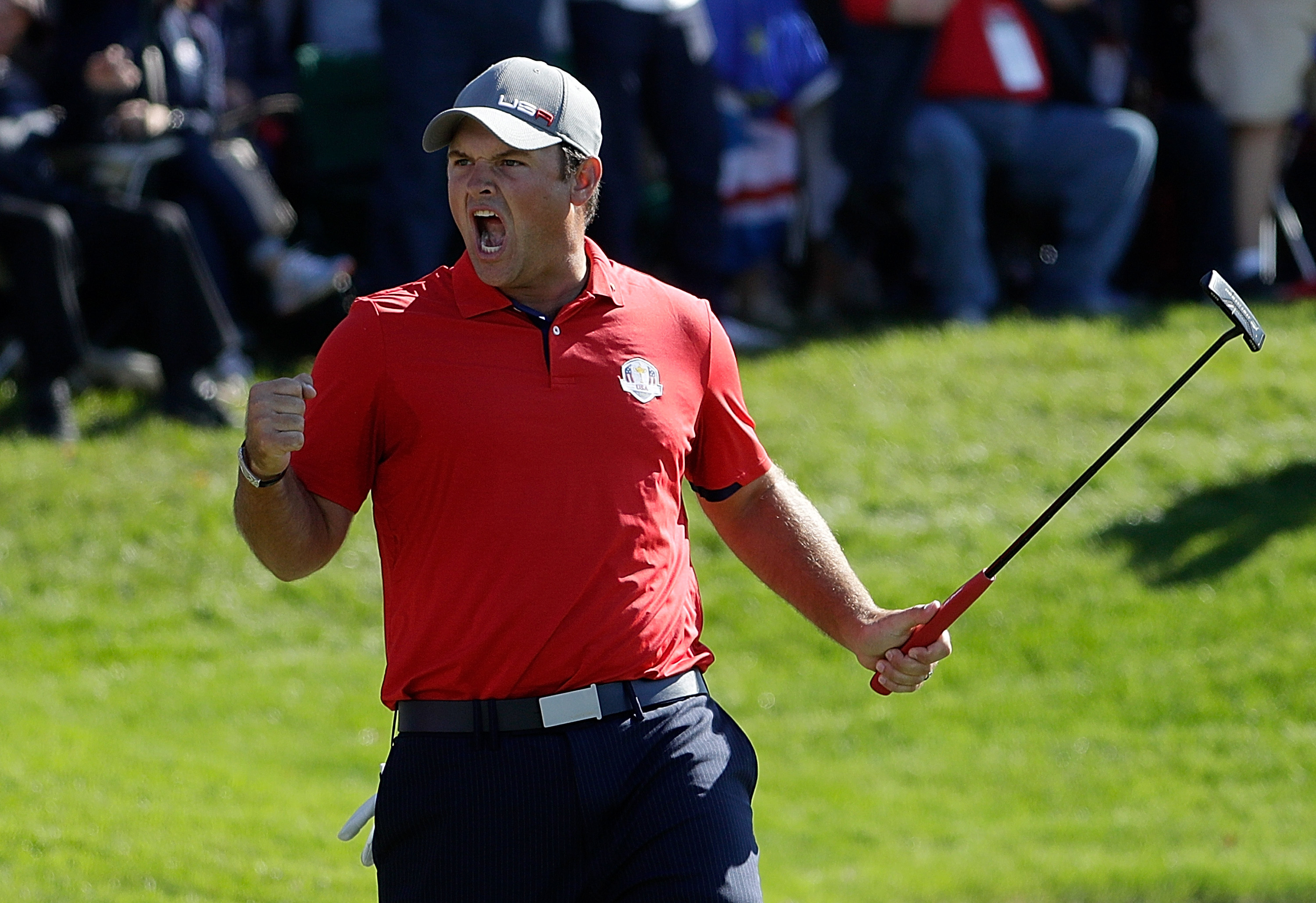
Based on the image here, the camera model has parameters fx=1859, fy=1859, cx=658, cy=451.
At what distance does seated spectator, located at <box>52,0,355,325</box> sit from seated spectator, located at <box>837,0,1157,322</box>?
312 cm

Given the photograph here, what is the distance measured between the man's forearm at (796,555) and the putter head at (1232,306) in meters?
0.95

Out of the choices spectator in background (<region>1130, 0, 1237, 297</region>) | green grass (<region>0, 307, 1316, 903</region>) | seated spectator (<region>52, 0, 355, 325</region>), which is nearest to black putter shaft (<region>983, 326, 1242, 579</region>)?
green grass (<region>0, 307, 1316, 903</region>)

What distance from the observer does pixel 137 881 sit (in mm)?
5562

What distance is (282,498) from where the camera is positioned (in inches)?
137

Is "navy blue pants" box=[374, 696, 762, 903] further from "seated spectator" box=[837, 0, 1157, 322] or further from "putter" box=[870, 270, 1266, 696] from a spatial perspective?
A: "seated spectator" box=[837, 0, 1157, 322]

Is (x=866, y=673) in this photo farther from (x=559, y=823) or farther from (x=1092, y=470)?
(x=559, y=823)

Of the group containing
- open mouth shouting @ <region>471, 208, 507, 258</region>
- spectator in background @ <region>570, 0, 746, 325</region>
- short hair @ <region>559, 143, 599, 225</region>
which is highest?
short hair @ <region>559, 143, 599, 225</region>

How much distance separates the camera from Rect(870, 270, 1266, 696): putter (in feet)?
12.5

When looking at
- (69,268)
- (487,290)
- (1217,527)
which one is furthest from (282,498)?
(1217,527)

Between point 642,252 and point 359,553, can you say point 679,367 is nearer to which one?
point 359,553

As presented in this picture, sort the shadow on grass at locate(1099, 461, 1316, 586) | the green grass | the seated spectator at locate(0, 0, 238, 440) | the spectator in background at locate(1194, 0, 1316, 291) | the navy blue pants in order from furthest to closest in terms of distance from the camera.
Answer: the spectator in background at locate(1194, 0, 1316, 291) → the seated spectator at locate(0, 0, 238, 440) → the shadow on grass at locate(1099, 461, 1316, 586) → the green grass → the navy blue pants

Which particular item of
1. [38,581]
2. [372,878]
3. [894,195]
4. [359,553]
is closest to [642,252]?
[894,195]

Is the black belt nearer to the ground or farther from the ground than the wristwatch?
nearer to the ground

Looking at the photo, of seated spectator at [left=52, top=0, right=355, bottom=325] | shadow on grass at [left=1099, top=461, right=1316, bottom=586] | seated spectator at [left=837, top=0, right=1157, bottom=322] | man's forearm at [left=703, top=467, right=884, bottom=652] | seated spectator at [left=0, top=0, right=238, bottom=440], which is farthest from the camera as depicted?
seated spectator at [left=837, top=0, right=1157, bottom=322]
